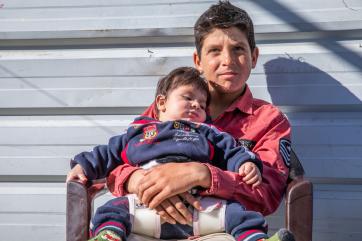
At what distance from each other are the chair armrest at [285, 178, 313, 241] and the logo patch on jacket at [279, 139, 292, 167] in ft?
1.20

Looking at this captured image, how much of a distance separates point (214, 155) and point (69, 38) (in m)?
1.32

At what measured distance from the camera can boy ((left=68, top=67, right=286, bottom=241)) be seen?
245 centimetres

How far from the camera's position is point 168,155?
2.70 meters

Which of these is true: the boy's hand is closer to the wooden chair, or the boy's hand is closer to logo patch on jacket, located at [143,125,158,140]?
the wooden chair

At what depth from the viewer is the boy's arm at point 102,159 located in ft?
9.24

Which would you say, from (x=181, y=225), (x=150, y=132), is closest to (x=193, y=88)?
(x=150, y=132)

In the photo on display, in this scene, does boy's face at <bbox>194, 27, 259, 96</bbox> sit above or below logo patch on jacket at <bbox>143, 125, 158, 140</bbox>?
above

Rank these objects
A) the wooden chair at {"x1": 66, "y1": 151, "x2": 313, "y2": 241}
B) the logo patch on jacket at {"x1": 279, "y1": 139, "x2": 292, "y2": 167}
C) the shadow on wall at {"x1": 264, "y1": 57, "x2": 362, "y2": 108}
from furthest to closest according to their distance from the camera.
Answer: the shadow on wall at {"x1": 264, "y1": 57, "x2": 362, "y2": 108} → the logo patch on jacket at {"x1": 279, "y1": 139, "x2": 292, "y2": 167} → the wooden chair at {"x1": 66, "y1": 151, "x2": 313, "y2": 241}

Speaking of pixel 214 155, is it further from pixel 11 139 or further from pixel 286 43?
pixel 11 139

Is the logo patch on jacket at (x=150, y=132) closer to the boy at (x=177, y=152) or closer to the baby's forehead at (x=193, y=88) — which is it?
the boy at (x=177, y=152)

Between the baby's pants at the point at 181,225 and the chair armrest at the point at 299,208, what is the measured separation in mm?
146

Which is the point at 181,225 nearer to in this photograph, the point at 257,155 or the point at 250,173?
the point at 250,173

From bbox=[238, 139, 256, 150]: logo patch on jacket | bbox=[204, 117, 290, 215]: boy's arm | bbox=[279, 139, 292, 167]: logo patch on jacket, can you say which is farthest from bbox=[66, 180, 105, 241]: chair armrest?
bbox=[279, 139, 292, 167]: logo patch on jacket

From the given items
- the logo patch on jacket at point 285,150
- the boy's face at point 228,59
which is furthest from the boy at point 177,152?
the logo patch on jacket at point 285,150
